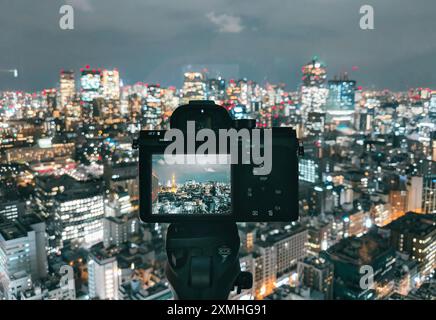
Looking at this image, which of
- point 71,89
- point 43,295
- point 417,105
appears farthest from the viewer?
point 71,89

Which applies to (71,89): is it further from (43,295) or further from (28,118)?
(43,295)

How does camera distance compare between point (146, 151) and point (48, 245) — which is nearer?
point (146, 151)

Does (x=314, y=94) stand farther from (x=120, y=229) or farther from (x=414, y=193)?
(x=120, y=229)

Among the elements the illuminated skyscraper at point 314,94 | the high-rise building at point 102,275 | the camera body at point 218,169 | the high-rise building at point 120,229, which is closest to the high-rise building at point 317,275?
the high-rise building at point 102,275

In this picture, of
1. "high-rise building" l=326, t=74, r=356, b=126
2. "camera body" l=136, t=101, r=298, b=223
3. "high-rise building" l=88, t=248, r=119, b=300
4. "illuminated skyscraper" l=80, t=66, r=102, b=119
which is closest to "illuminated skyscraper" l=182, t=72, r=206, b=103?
"camera body" l=136, t=101, r=298, b=223

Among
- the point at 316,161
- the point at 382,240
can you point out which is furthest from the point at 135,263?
the point at 316,161

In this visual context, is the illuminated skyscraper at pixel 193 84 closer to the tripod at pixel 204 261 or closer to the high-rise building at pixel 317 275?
the tripod at pixel 204 261

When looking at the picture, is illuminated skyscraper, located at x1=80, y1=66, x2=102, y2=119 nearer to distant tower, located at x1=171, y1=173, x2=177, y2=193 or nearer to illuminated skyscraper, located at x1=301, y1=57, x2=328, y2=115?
illuminated skyscraper, located at x1=301, y1=57, x2=328, y2=115
